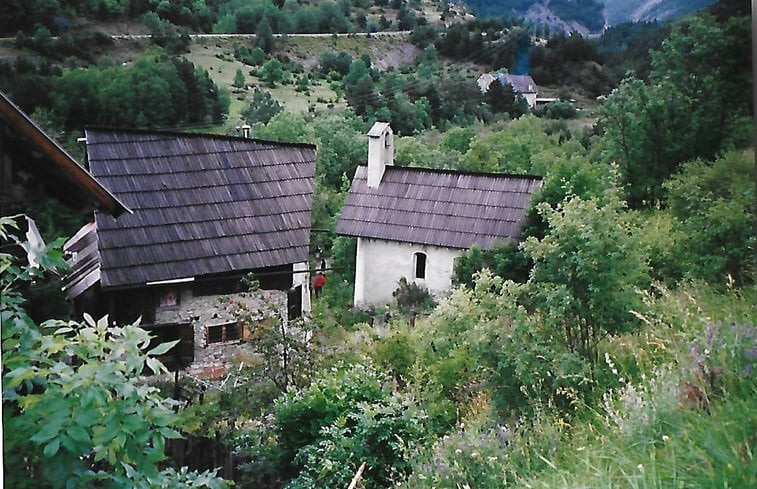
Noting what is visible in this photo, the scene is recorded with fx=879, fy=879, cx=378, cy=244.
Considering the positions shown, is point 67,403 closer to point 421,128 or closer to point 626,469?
point 626,469

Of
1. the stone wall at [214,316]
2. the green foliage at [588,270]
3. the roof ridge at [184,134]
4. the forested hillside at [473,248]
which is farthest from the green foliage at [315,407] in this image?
the roof ridge at [184,134]

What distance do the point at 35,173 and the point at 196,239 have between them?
517 mm

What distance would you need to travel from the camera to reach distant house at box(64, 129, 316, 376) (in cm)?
264

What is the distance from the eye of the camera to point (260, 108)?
2.80 meters

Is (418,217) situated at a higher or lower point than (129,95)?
lower

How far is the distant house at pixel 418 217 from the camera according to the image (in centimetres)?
286

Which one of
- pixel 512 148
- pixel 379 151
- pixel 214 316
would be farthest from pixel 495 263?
pixel 214 316

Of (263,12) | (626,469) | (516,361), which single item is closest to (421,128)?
(263,12)

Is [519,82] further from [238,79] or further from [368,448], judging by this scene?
[368,448]

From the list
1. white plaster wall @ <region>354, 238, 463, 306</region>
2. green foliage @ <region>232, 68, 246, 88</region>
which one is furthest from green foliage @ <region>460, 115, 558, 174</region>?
green foliage @ <region>232, 68, 246, 88</region>

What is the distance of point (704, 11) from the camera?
8.42ft

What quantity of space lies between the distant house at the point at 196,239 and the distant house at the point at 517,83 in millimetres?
608

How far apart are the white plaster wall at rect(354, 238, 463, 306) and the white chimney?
0.22m

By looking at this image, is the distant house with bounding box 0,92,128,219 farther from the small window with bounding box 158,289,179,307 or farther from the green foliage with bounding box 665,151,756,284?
the green foliage with bounding box 665,151,756,284
